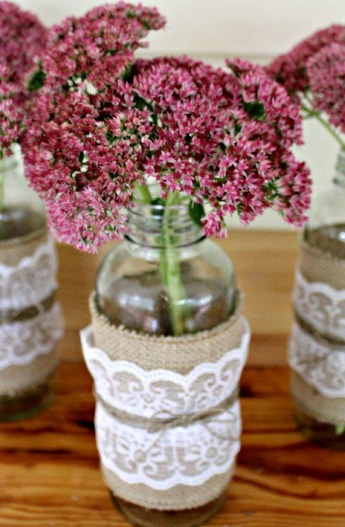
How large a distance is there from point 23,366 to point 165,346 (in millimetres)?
235

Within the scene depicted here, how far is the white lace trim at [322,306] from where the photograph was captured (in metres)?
0.57

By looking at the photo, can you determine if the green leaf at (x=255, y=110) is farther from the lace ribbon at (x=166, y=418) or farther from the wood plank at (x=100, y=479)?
the wood plank at (x=100, y=479)

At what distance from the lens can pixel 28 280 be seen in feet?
2.05

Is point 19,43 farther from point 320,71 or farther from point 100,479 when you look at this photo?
point 100,479

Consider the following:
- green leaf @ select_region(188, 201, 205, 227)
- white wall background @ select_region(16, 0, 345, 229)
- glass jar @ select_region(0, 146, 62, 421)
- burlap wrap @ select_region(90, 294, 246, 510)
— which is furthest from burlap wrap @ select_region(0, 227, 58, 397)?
white wall background @ select_region(16, 0, 345, 229)

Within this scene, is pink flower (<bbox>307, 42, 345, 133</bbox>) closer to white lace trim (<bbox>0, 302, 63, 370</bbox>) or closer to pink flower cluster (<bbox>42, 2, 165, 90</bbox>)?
pink flower cluster (<bbox>42, 2, 165, 90</bbox>)

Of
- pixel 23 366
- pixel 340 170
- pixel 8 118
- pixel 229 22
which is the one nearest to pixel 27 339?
pixel 23 366

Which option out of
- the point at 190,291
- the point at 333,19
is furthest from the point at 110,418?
the point at 333,19

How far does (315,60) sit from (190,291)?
228 millimetres

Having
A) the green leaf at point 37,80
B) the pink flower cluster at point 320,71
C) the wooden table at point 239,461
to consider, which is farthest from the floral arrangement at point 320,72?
the wooden table at point 239,461

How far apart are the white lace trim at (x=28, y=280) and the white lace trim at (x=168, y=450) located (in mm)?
156

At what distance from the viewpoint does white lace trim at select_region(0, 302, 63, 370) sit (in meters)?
0.63

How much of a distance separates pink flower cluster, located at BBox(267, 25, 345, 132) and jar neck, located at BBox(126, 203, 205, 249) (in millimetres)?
157

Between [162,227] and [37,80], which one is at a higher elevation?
[37,80]
